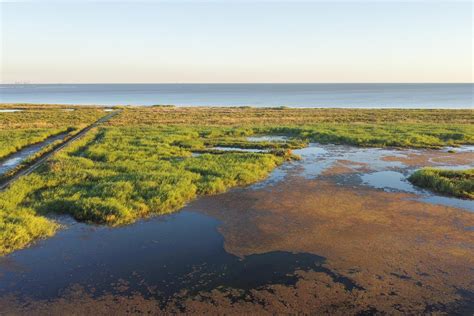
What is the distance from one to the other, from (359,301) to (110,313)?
5.88 metres

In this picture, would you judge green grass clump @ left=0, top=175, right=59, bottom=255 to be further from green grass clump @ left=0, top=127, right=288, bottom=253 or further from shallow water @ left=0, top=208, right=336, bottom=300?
shallow water @ left=0, top=208, right=336, bottom=300

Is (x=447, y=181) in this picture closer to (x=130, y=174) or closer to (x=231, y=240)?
(x=231, y=240)

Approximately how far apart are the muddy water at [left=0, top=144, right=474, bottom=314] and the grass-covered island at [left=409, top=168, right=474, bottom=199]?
1.07 meters

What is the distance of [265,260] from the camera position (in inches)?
461

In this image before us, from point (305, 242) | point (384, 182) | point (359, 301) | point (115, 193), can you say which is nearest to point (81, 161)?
point (115, 193)

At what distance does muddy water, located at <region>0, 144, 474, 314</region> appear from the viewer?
9.53m

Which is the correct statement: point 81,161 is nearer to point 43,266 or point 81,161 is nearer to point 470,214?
point 43,266

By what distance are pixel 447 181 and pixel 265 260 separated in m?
12.8

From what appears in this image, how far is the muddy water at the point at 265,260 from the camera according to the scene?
953cm

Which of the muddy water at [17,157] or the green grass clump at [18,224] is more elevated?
the muddy water at [17,157]

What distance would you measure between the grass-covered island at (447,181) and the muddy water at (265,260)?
3.50 ft

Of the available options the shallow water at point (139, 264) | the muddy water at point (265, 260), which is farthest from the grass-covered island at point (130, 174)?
the shallow water at point (139, 264)

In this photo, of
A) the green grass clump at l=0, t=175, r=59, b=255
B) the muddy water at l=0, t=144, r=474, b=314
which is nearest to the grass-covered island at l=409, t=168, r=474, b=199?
the muddy water at l=0, t=144, r=474, b=314

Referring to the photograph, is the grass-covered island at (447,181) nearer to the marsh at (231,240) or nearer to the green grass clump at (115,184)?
the marsh at (231,240)
